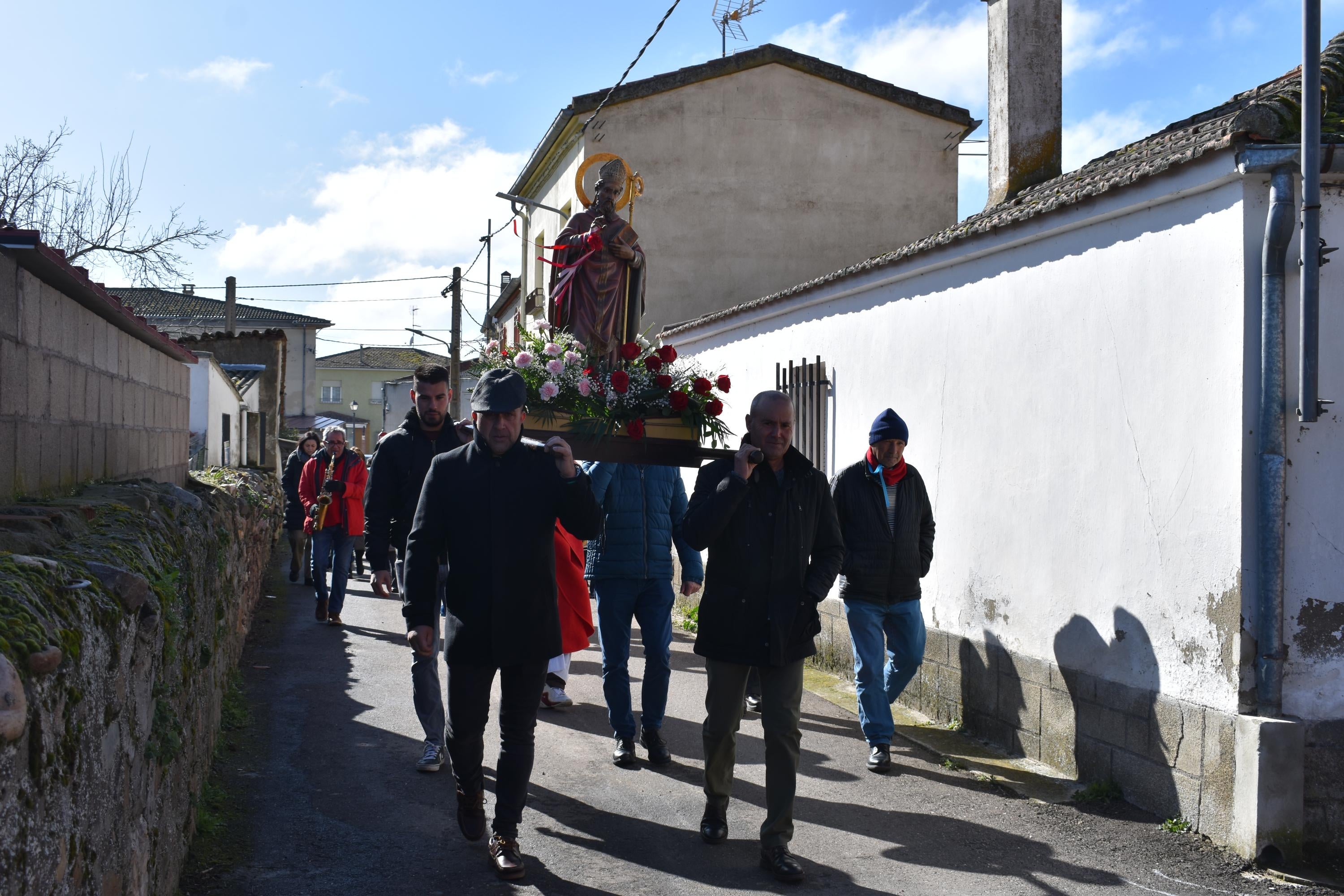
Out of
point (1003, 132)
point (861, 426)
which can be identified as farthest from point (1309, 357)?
point (1003, 132)

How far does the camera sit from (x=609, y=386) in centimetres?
671

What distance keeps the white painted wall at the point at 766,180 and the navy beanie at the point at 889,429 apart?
1154 cm

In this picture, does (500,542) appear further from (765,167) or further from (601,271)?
(765,167)

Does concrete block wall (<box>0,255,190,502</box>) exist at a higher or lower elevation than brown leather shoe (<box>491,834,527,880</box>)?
higher

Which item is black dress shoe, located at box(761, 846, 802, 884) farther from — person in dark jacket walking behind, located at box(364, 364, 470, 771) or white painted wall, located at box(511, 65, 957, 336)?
white painted wall, located at box(511, 65, 957, 336)

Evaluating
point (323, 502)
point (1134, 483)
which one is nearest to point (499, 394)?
point (1134, 483)

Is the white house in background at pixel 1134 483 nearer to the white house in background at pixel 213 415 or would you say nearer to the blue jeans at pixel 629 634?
the blue jeans at pixel 629 634

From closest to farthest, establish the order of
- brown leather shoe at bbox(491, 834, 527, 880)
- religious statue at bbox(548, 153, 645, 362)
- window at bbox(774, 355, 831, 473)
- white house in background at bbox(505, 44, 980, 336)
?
brown leather shoe at bbox(491, 834, 527, 880) < religious statue at bbox(548, 153, 645, 362) < window at bbox(774, 355, 831, 473) < white house in background at bbox(505, 44, 980, 336)

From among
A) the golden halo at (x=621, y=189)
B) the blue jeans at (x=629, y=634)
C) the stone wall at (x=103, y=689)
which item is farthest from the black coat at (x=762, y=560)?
the golden halo at (x=621, y=189)

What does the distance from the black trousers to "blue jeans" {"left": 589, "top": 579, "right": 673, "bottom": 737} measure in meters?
1.62

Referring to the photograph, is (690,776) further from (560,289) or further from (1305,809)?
(560,289)

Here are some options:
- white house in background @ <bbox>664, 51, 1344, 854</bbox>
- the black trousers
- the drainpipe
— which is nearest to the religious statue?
white house in background @ <bbox>664, 51, 1344, 854</bbox>

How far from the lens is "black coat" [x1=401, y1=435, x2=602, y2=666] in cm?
464

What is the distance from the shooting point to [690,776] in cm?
610
